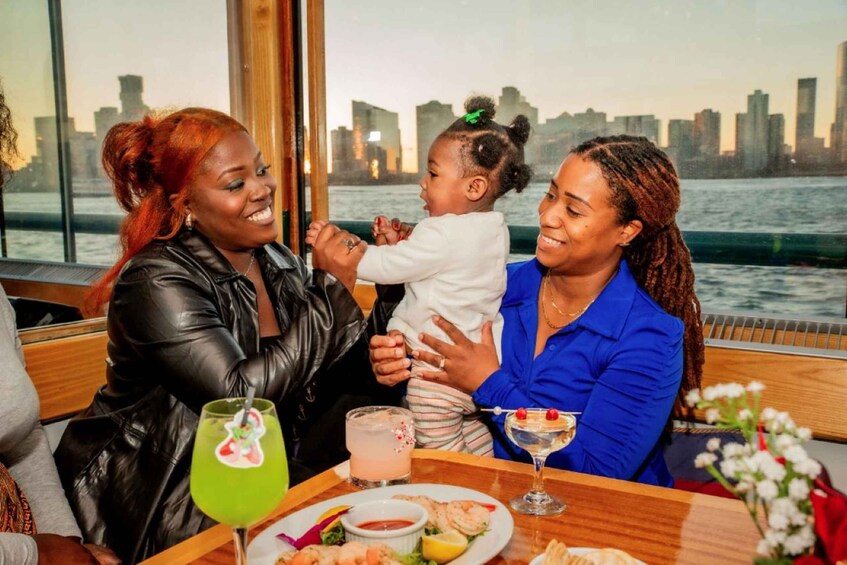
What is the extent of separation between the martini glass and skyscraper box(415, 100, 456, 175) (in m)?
2.17

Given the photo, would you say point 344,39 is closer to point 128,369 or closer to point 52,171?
point 52,171

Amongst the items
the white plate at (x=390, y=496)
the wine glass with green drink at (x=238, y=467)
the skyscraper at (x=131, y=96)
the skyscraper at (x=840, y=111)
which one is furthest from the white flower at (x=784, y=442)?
the skyscraper at (x=131, y=96)

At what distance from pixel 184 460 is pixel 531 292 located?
3.28ft

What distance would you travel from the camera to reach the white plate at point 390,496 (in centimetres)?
108

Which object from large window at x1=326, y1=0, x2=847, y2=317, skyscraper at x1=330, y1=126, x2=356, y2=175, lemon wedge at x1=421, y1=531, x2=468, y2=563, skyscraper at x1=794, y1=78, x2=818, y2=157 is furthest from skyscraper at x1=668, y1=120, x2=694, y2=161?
lemon wedge at x1=421, y1=531, x2=468, y2=563

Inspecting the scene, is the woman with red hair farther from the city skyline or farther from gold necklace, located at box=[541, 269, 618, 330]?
the city skyline

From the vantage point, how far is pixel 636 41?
3090 millimetres

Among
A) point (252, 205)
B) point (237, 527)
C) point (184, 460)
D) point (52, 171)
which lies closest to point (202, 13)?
point (52, 171)

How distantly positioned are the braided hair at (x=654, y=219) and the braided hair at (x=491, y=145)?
0.95ft

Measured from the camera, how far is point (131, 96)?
3.01 m

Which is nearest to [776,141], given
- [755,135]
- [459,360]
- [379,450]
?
[755,135]

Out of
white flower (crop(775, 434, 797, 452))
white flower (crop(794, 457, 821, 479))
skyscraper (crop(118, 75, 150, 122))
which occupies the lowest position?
white flower (crop(794, 457, 821, 479))

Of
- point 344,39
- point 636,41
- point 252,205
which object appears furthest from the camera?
point 344,39

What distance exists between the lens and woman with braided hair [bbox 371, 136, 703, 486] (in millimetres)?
1683
